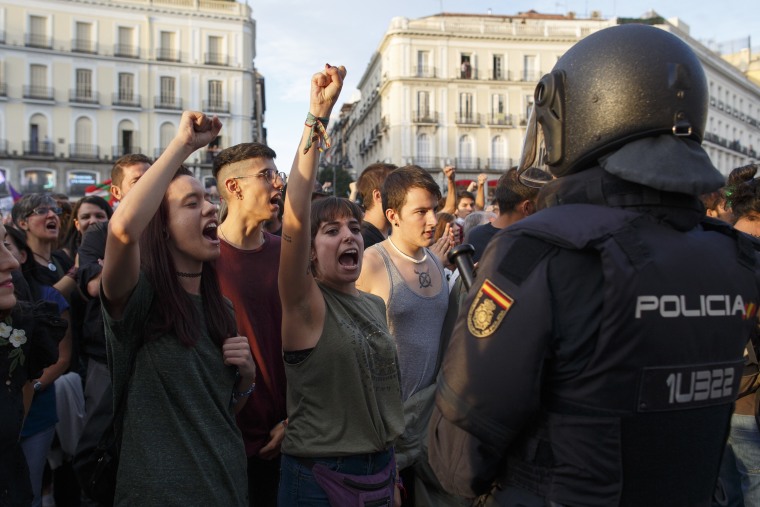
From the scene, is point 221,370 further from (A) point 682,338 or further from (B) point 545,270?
(A) point 682,338

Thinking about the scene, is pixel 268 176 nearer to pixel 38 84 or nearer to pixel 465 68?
pixel 38 84

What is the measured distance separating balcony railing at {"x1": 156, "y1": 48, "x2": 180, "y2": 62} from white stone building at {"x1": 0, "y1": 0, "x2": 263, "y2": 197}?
0.22 ft

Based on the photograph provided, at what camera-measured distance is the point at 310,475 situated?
264 centimetres

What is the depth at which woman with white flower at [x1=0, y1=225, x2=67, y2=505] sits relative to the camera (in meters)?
2.62

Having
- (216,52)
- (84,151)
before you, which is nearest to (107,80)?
(84,151)

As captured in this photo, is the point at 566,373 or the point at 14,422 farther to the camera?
the point at 14,422

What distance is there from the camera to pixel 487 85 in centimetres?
4988

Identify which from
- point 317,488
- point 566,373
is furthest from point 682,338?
point 317,488

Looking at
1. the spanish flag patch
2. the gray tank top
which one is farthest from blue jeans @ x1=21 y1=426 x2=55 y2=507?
the spanish flag patch

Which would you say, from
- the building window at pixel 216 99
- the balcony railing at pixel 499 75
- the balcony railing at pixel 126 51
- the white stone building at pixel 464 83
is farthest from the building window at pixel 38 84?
the balcony railing at pixel 499 75

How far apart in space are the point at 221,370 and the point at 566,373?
142 centimetres

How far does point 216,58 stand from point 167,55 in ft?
10.7

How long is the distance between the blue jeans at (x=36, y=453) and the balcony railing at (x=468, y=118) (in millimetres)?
47909

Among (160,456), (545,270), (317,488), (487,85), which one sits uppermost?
(487,85)
